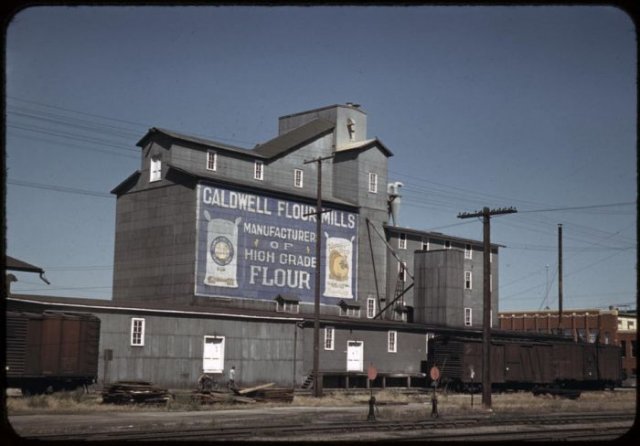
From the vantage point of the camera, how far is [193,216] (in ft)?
174

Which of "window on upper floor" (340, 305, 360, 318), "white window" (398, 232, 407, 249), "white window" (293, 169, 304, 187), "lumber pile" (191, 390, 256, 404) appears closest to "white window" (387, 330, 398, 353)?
"window on upper floor" (340, 305, 360, 318)

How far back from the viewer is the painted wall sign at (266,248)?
53.2 m

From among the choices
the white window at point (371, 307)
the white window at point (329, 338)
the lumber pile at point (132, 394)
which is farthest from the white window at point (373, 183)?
the lumber pile at point (132, 394)

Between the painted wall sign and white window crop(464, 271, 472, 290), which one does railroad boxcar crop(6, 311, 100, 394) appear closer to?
the painted wall sign

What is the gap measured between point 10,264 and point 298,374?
61.1ft

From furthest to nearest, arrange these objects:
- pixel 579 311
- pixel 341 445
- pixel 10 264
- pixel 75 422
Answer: pixel 579 311 → pixel 10 264 → pixel 75 422 → pixel 341 445

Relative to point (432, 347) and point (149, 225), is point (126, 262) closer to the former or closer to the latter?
point (149, 225)

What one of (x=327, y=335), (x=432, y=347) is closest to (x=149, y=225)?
(x=327, y=335)

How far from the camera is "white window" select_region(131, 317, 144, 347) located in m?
41.6

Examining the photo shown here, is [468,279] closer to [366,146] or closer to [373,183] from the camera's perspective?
[373,183]

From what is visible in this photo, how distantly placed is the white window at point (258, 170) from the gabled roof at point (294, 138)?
2.56 ft

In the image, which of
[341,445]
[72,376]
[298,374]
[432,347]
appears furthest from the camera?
[432,347]

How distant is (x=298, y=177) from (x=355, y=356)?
594 inches

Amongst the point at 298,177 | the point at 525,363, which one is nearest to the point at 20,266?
the point at 298,177
